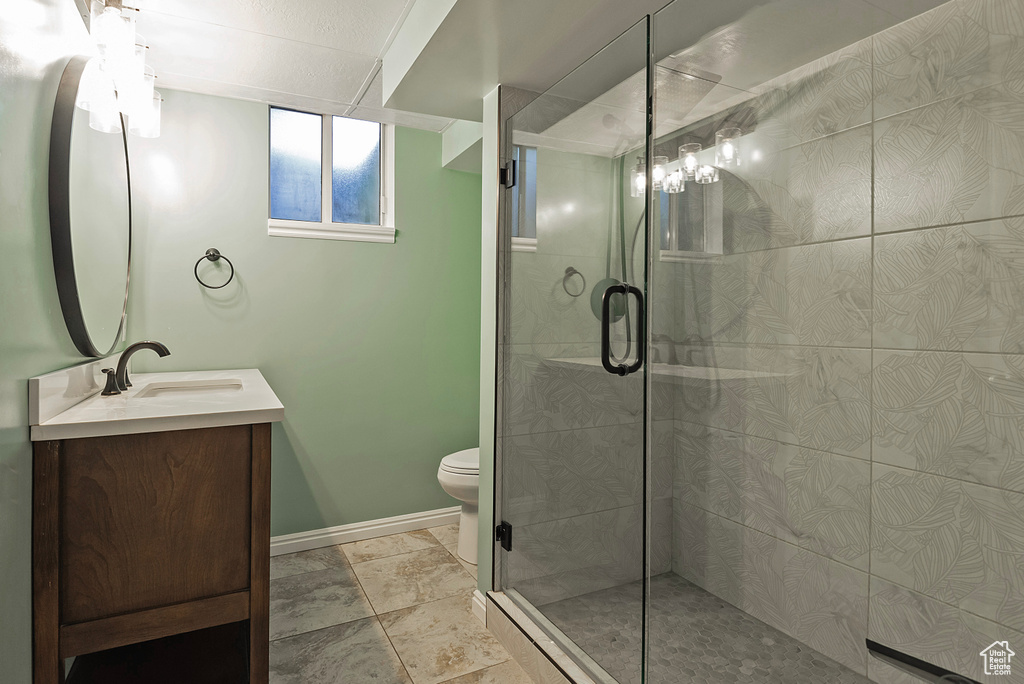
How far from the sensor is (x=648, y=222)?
4.74ft

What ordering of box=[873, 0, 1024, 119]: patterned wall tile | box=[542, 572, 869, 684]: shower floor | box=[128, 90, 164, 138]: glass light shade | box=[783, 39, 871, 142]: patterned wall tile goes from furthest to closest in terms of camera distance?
box=[128, 90, 164, 138]: glass light shade, box=[542, 572, 869, 684]: shower floor, box=[783, 39, 871, 142]: patterned wall tile, box=[873, 0, 1024, 119]: patterned wall tile

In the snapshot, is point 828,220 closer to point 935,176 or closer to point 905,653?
point 935,176

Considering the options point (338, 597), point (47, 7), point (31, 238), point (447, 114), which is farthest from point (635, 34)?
point (338, 597)

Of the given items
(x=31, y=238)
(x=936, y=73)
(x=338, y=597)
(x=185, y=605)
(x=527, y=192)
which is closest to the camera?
(x=936, y=73)

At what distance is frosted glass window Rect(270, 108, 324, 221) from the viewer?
281 centimetres

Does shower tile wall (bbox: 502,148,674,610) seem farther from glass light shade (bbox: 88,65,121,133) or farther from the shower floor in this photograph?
glass light shade (bbox: 88,65,121,133)

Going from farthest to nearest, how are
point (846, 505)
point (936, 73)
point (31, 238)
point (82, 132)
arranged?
point (82, 132) < point (31, 238) < point (846, 505) < point (936, 73)

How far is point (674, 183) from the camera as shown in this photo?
1.39 metres

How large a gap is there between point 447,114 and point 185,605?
1.98 meters

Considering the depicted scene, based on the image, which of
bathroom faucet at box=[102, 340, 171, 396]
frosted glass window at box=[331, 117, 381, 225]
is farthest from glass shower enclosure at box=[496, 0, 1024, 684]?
frosted glass window at box=[331, 117, 381, 225]

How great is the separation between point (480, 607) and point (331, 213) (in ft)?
6.89

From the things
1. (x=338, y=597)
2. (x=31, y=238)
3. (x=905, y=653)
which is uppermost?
(x=31, y=238)

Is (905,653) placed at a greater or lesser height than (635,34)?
lesser

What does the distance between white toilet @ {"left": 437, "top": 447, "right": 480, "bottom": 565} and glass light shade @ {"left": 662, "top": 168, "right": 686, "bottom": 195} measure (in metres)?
1.57
